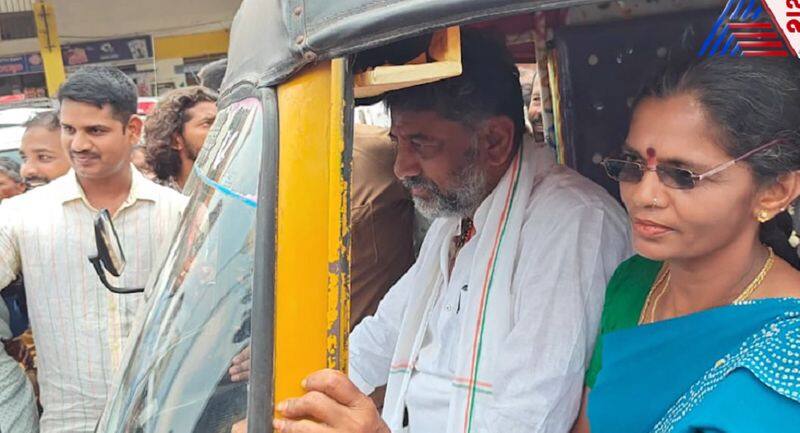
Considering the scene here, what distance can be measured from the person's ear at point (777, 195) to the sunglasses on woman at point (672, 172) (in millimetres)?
74

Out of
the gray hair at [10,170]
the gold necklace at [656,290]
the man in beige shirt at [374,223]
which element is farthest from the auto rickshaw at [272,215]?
the gray hair at [10,170]

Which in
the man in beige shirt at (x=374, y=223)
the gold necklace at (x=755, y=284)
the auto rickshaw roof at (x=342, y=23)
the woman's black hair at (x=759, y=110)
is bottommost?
the man in beige shirt at (x=374, y=223)

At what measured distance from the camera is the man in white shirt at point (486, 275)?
1.66 metres

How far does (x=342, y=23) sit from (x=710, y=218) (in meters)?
0.74

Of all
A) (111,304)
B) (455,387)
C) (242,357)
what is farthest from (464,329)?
(111,304)

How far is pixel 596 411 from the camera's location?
1.58m

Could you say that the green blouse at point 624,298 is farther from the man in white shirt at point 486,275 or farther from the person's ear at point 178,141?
the person's ear at point 178,141

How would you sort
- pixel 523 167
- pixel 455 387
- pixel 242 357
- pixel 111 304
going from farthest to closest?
1. pixel 111 304
2. pixel 523 167
3. pixel 455 387
4. pixel 242 357

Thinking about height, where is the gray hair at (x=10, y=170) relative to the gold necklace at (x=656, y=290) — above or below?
below

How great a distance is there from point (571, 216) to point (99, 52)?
59.6 ft

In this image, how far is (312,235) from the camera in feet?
3.88

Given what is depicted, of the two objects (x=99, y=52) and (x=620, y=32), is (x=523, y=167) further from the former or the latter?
Answer: (x=99, y=52)

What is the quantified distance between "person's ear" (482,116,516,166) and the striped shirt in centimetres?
162

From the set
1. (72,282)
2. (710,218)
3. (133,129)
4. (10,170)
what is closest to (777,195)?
(710,218)
